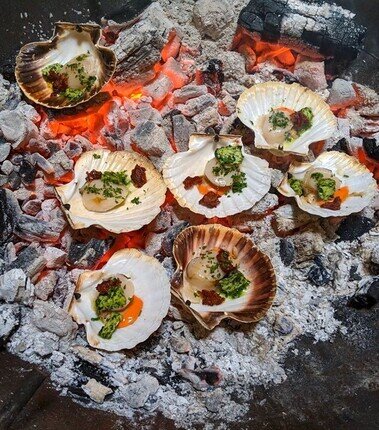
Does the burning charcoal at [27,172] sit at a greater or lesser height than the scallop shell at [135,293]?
greater

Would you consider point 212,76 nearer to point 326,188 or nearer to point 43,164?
point 326,188

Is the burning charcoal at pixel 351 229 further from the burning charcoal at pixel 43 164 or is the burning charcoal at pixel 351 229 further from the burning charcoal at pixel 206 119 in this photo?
the burning charcoal at pixel 43 164

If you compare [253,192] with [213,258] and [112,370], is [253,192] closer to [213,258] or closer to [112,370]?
[213,258]

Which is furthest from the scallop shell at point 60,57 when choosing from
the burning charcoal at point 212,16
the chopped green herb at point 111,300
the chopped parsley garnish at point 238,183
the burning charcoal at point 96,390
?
the burning charcoal at point 96,390

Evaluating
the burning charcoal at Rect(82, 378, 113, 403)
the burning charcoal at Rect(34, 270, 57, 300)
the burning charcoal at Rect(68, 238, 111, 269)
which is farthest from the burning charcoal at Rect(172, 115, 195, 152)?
the burning charcoal at Rect(82, 378, 113, 403)

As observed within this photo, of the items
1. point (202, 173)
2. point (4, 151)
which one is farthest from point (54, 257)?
point (202, 173)

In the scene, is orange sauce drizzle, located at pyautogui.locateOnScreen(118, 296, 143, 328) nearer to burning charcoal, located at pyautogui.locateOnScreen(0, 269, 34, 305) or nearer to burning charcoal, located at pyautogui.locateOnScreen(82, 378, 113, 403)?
burning charcoal, located at pyautogui.locateOnScreen(82, 378, 113, 403)

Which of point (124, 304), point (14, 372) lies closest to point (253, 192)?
point (124, 304)
